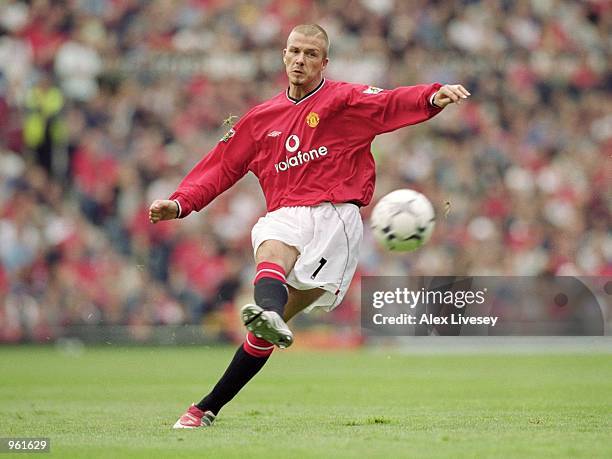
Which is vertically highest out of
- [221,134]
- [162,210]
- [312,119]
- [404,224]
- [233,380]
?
[221,134]

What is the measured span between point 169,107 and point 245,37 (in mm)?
2126

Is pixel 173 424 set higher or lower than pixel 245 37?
lower

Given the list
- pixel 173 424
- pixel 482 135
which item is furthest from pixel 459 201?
pixel 173 424

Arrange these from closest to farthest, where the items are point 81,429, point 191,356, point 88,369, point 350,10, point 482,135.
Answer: point 81,429 → point 88,369 → point 191,356 → point 482,135 → point 350,10

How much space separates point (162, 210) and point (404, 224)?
1805 millimetres

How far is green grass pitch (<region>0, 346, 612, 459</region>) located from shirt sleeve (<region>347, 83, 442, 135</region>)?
197 cm

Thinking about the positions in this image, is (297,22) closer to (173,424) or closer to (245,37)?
(245,37)

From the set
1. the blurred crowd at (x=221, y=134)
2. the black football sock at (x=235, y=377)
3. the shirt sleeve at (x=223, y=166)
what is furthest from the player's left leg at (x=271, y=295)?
the blurred crowd at (x=221, y=134)

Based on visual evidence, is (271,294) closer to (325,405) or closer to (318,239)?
(318,239)

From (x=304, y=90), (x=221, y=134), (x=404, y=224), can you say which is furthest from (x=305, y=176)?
(x=221, y=134)

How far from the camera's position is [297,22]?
21.0 metres

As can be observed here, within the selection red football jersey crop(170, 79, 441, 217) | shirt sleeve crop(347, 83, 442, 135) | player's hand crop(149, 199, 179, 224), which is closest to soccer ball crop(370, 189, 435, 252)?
red football jersey crop(170, 79, 441, 217)

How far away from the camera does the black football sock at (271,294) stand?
6785mm

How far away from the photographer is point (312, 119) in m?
7.61
